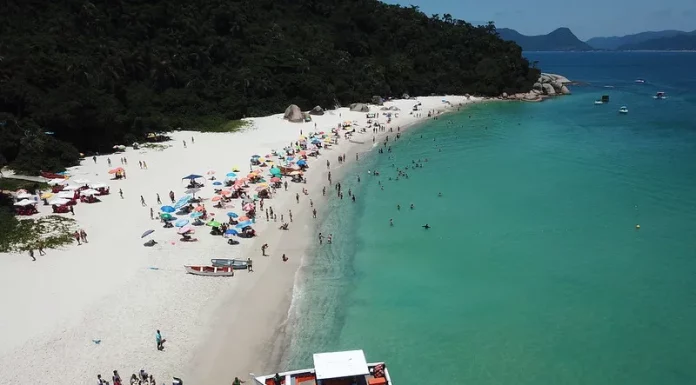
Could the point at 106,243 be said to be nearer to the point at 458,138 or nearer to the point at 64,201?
the point at 64,201

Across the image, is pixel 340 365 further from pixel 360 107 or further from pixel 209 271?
pixel 360 107

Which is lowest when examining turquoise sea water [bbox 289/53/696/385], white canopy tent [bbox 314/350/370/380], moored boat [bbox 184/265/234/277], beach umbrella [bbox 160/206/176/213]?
turquoise sea water [bbox 289/53/696/385]

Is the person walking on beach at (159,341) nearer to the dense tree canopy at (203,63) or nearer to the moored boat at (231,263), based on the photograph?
the moored boat at (231,263)

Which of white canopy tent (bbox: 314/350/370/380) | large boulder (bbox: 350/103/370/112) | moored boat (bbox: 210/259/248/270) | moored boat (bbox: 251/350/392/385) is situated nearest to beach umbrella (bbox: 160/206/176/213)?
moored boat (bbox: 210/259/248/270)

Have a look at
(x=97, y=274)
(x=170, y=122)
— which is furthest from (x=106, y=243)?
(x=170, y=122)

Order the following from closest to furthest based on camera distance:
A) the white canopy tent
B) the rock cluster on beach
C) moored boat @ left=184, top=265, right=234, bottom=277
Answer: the white canopy tent < moored boat @ left=184, top=265, right=234, bottom=277 < the rock cluster on beach

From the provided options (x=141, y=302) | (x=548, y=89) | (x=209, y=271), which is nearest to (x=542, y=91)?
(x=548, y=89)

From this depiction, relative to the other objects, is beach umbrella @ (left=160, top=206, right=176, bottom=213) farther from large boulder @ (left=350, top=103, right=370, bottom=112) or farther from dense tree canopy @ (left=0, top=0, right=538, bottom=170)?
large boulder @ (left=350, top=103, right=370, bottom=112)
